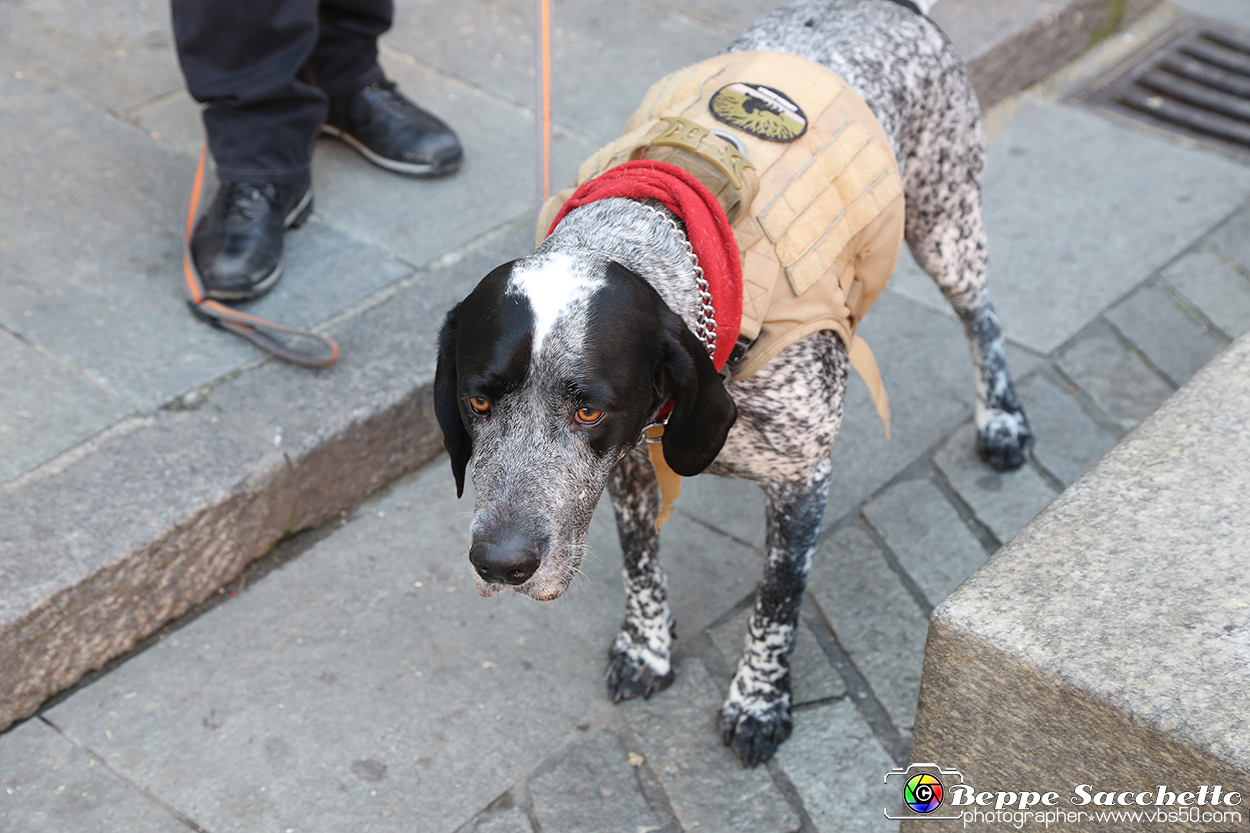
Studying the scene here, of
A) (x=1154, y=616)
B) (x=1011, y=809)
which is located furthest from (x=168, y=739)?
(x=1154, y=616)

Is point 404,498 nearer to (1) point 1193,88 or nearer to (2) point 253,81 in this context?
(2) point 253,81

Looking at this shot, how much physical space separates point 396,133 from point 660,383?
257 centimetres

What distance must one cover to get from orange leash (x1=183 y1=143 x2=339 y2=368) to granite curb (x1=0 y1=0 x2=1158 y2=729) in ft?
0.17

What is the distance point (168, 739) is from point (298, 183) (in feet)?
6.52

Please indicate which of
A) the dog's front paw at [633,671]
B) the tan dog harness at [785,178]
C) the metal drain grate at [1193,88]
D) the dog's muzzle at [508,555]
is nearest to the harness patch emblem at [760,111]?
the tan dog harness at [785,178]

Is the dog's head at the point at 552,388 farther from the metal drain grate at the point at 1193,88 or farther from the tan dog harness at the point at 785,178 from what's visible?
the metal drain grate at the point at 1193,88

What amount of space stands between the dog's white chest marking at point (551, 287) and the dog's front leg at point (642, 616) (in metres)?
0.86

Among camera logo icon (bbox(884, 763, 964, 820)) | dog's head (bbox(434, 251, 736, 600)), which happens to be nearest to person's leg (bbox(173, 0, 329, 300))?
dog's head (bbox(434, 251, 736, 600))

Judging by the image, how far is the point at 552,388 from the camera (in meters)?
1.89

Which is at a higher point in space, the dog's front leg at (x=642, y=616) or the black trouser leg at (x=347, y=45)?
the black trouser leg at (x=347, y=45)

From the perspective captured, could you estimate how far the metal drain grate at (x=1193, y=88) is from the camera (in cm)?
527

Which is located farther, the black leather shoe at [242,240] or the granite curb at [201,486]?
the black leather shoe at [242,240]

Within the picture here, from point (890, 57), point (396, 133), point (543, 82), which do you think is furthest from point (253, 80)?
point (890, 57)

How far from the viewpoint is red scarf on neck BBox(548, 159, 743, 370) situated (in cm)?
213
